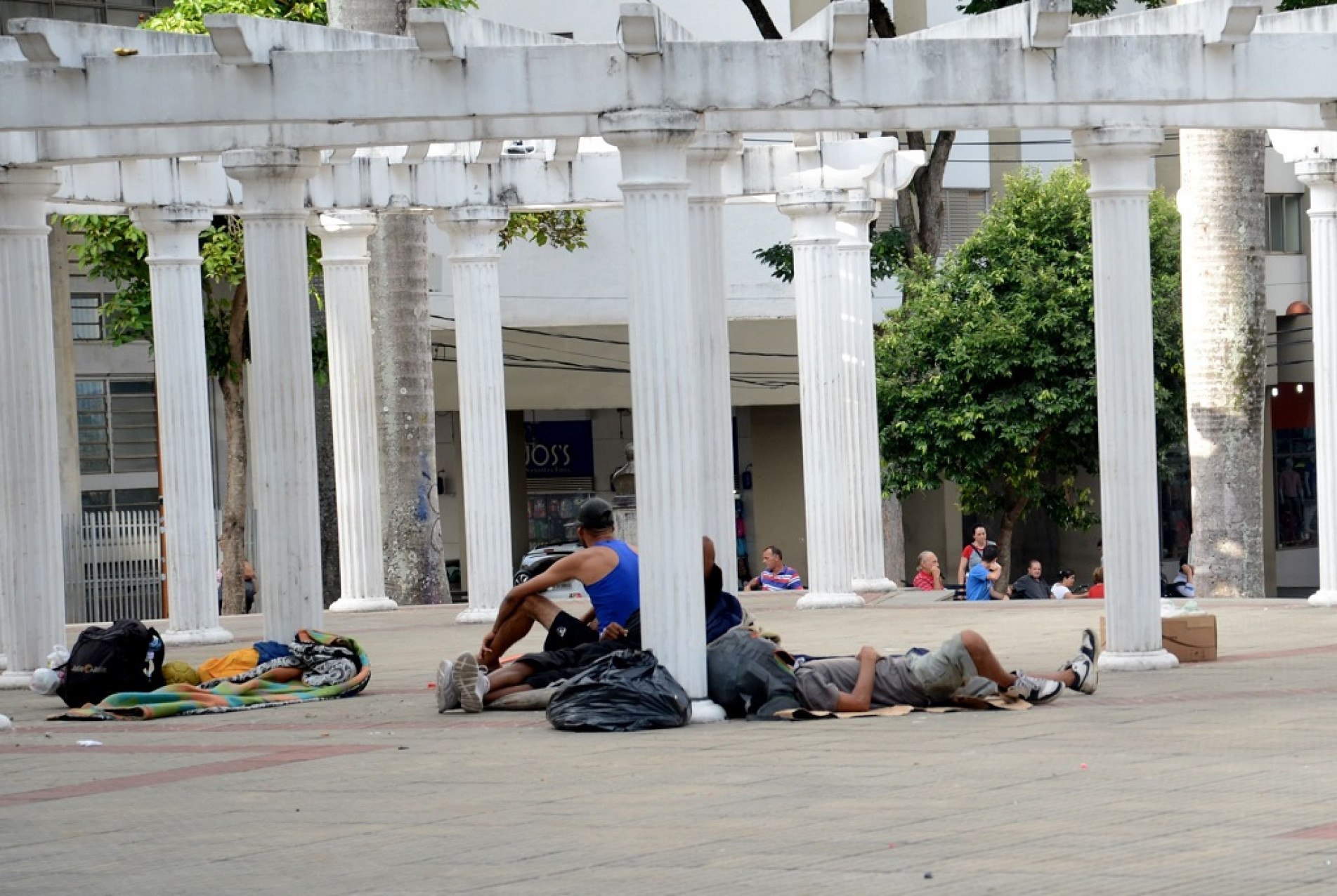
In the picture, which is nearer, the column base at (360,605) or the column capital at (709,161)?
the column capital at (709,161)

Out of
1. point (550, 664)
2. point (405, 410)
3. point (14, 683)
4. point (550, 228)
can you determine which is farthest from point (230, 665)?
point (550, 228)

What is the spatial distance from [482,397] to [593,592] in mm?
8994

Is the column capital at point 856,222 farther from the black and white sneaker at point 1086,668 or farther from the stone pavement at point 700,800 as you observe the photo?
the black and white sneaker at point 1086,668

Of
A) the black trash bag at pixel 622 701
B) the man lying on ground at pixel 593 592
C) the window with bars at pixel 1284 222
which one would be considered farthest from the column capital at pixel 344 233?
the window with bars at pixel 1284 222

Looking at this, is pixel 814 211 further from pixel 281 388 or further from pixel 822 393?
pixel 281 388

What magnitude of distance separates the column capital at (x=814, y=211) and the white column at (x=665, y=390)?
28.7 ft

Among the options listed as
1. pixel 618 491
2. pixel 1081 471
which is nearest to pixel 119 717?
pixel 618 491

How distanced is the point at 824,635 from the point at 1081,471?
881 inches

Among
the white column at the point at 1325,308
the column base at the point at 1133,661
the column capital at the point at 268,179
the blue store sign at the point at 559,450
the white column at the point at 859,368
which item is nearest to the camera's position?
the column base at the point at 1133,661

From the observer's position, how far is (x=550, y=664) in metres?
14.1

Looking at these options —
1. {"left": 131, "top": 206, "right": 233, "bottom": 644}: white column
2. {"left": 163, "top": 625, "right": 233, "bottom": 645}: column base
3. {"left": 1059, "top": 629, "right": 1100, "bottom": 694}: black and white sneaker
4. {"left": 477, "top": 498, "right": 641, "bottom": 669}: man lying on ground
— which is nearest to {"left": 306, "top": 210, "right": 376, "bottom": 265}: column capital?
{"left": 131, "top": 206, "right": 233, "bottom": 644}: white column

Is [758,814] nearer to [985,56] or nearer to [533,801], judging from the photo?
[533,801]

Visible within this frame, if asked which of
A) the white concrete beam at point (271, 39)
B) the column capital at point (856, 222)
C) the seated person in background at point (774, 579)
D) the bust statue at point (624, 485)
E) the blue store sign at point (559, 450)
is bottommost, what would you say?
the seated person in background at point (774, 579)

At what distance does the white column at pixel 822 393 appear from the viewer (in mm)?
22141
